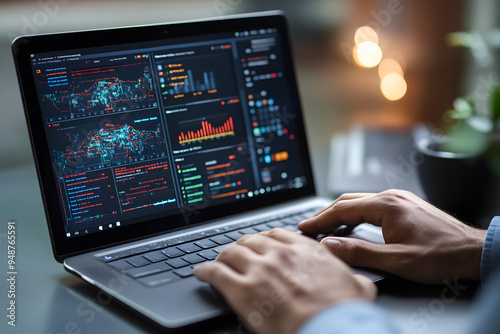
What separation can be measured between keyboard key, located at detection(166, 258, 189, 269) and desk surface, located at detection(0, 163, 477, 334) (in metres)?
0.10

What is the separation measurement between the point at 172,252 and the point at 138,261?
5 centimetres

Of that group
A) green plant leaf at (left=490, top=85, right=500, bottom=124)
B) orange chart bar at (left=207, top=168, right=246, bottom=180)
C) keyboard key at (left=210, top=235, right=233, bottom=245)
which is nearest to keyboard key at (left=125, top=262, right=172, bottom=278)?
keyboard key at (left=210, top=235, right=233, bottom=245)

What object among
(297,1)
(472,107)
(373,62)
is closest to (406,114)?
(373,62)

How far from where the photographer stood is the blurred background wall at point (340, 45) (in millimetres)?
1722

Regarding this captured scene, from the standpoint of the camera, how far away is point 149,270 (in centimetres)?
79

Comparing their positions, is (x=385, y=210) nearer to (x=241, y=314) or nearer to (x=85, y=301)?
(x=241, y=314)

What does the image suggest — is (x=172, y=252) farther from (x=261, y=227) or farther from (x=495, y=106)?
(x=495, y=106)

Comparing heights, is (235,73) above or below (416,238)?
above

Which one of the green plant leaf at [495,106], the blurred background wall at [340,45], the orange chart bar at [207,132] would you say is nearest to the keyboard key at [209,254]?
the orange chart bar at [207,132]

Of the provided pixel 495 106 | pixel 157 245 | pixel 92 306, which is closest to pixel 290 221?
pixel 157 245

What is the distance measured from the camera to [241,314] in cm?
64

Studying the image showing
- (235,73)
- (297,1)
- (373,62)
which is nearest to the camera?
(235,73)

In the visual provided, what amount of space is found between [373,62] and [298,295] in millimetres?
1633

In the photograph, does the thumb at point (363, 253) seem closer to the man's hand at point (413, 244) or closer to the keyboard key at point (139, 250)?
the man's hand at point (413, 244)
